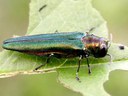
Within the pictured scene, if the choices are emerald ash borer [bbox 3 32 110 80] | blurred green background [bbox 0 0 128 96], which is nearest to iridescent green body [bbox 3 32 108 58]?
emerald ash borer [bbox 3 32 110 80]

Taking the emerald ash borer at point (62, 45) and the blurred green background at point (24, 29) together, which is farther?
the blurred green background at point (24, 29)

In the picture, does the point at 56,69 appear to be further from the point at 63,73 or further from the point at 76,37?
the point at 76,37

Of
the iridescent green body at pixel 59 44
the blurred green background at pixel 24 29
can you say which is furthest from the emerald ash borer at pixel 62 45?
the blurred green background at pixel 24 29

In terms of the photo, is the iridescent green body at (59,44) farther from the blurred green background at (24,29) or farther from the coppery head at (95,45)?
the blurred green background at (24,29)

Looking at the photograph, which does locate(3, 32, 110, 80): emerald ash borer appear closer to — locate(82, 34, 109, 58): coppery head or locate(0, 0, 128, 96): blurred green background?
locate(82, 34, 109, 58): coppery head

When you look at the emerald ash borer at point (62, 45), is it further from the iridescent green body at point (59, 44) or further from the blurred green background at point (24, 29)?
the blurred green background at point (24, 29)
